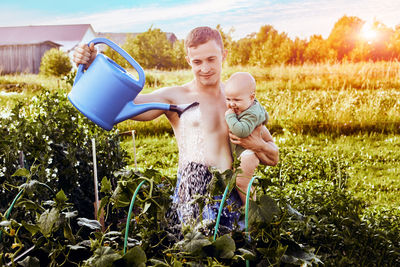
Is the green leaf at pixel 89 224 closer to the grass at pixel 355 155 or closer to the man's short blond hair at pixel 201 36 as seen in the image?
the man's short blond hair at pixel 201 36

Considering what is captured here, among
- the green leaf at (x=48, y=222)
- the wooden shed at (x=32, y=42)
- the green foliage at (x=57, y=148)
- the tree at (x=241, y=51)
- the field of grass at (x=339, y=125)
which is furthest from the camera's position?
the wooden shed at (x=32, y=42)

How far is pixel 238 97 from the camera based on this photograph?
189 centimetres

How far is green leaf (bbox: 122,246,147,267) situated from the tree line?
10.4 metres

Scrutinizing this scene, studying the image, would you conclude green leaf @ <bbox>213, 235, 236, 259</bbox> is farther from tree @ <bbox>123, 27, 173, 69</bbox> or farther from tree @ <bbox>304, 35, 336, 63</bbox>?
tree @ <bbox>123, 27, 173, 69</bbox>

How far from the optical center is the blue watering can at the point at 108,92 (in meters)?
1.90

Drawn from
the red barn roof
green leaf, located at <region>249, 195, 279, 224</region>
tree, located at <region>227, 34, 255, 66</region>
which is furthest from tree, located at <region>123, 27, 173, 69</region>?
green leaf, located at <region>249, 195, 279, 224</region>

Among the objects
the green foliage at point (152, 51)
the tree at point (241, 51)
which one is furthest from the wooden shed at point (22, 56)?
the tree at point (241, 51)

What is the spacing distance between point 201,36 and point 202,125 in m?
0.39

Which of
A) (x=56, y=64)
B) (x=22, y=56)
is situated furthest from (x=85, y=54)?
(x=22, y=56)

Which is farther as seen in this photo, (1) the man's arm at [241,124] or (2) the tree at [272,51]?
(2) the tree at [272,51]

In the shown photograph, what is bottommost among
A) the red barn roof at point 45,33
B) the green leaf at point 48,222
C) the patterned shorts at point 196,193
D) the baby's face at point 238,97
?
the patterned shorts at point 196,193

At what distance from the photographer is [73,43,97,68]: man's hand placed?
6.59 ft

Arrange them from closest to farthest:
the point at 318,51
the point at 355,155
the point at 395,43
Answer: the point at 355,155
the point at 395,43
the point at 318,51

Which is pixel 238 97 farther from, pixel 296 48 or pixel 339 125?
pixel 296 48
